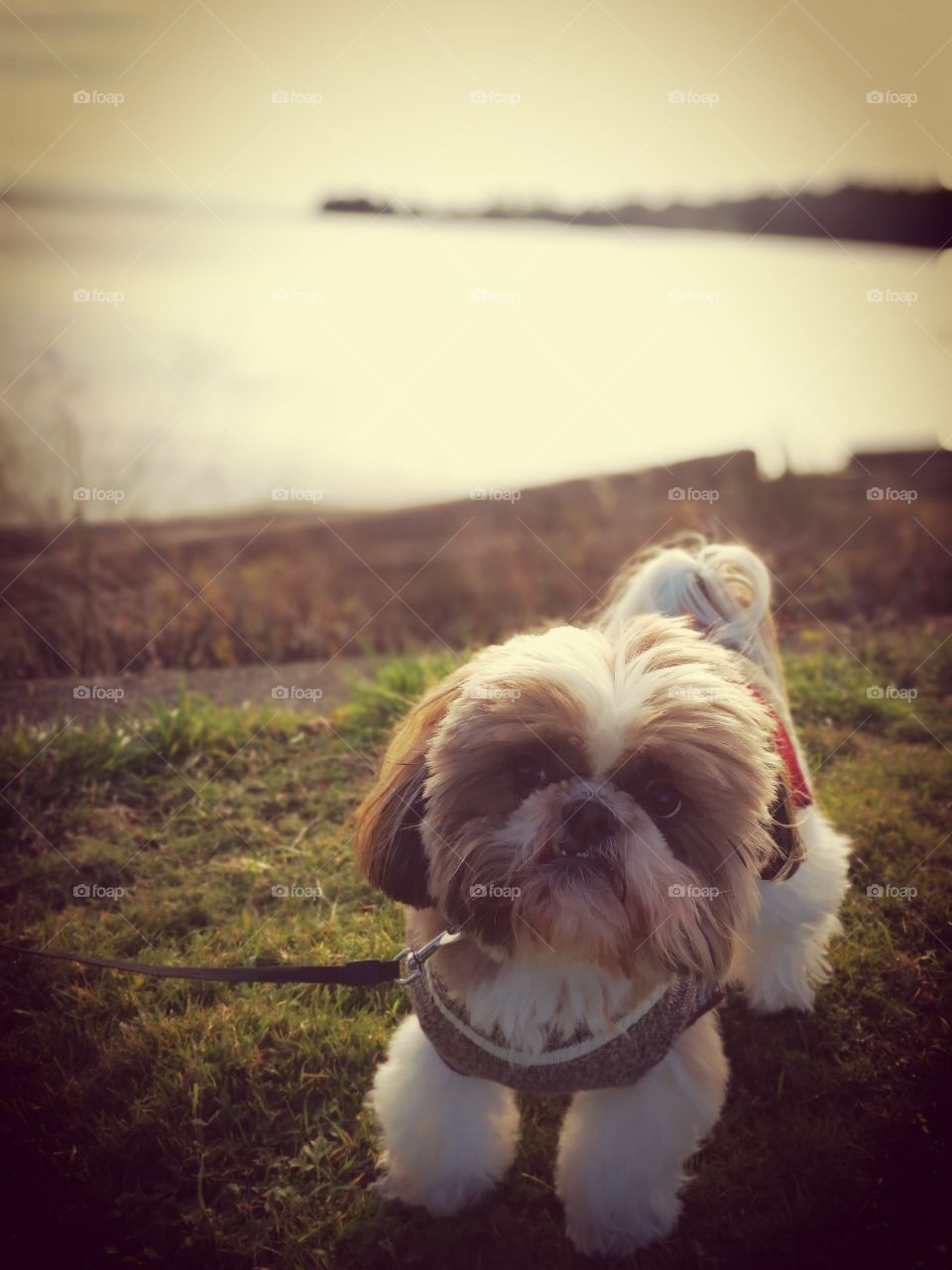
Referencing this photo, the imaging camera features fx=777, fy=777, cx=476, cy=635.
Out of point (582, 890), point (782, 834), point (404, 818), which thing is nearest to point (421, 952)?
point (404, 818)

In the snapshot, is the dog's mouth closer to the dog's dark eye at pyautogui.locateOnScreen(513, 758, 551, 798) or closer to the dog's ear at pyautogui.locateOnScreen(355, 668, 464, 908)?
the dog's dark eye at pyautogui.locateOnScreen(513, 758, 551, 798)

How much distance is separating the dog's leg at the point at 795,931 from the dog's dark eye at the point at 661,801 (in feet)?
4.08

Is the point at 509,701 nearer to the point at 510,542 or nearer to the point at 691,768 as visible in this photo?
A: the point at 691,768

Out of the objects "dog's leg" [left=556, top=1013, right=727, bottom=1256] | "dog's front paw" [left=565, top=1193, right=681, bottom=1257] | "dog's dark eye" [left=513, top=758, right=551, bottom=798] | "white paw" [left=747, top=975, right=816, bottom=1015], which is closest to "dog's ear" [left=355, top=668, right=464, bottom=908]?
"dog's dark eye" [left=513, top=758, right=551, bottom=798]

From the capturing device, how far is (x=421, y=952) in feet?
6.61

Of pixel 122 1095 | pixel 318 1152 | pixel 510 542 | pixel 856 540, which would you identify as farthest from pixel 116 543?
pixel 856 540

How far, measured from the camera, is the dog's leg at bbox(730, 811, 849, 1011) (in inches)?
110

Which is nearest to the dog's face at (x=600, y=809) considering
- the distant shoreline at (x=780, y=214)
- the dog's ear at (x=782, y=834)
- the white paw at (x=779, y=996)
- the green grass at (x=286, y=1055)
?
the dog's ear at (x=782, y=834)

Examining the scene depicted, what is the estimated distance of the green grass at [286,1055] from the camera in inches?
86.3

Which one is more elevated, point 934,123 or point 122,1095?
point 934,123

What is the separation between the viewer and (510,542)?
21.6 feet

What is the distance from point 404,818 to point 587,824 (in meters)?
0.53

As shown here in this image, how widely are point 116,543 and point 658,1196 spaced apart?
4943 mm

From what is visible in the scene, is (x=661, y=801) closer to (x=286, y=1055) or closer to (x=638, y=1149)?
(x=638, y=1149)
